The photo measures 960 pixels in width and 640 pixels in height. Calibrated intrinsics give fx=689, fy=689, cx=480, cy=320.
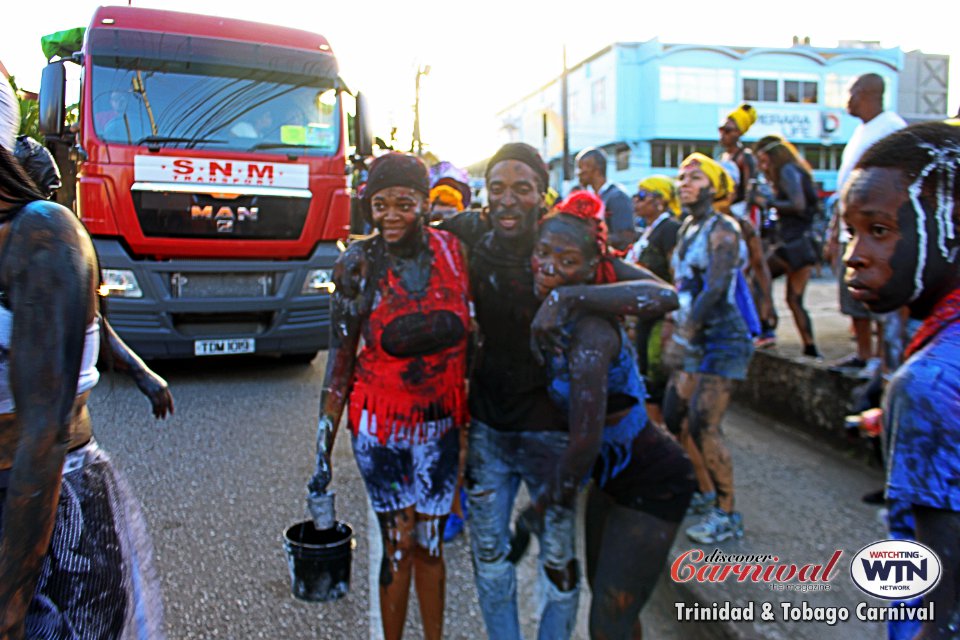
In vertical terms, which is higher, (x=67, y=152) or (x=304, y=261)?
(x=67, y=152)

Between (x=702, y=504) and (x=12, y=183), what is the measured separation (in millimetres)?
3447

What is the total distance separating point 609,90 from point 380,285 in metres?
36.6

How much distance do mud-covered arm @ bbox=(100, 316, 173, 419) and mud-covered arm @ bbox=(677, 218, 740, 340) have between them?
2390 millimetres

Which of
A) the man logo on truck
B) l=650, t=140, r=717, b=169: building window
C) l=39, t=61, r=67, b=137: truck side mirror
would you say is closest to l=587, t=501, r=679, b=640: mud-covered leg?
Answer: the man logo on truck

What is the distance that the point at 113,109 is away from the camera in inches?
237

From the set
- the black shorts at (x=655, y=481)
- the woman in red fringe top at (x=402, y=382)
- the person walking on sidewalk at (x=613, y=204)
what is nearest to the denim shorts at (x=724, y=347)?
the black shorts at (x=655, y=481)

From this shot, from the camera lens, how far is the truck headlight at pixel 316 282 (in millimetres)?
6684

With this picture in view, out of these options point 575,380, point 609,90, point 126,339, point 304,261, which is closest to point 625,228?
point 304,261

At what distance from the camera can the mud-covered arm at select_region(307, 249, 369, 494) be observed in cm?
245

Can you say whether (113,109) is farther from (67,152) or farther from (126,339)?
(126,339)

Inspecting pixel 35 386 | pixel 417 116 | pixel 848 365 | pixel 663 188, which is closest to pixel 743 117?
pixel 663 188

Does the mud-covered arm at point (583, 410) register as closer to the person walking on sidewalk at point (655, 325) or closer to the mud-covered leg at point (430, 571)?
the mud-covered leg at point (430, 571)

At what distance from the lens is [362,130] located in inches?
265

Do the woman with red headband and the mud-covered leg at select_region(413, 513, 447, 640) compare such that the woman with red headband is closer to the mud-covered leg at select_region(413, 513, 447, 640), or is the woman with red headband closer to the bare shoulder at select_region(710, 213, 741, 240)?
the mud-covered leg at select_region(413, 513, 447, 640)
